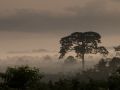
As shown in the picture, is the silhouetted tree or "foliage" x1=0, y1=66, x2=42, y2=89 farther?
the silhouetted tree

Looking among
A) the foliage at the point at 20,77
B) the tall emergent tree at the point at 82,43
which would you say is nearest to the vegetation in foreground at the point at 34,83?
the foliage at the point at 20,77

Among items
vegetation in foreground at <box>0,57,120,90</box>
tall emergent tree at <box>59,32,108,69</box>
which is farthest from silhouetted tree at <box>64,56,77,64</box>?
vegetation in foreground at <box>0,57,120,90</box>

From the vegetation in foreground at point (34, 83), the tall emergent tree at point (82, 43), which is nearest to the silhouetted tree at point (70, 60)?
the tall emergent tree at point (82, 43)

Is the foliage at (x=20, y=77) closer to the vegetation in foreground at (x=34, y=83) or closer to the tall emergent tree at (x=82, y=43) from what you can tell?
the vegetation in foreground at (x=34, y=83)

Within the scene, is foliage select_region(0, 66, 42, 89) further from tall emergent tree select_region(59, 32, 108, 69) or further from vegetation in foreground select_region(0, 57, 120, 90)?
tall emergent tree select_region(59, 32, 108, 69)

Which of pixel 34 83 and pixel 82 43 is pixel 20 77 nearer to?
pixel 34 83

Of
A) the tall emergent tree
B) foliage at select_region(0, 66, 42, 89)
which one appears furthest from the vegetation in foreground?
the tall emergent tree

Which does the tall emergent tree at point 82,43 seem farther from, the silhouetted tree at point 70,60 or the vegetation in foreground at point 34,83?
the vegetation in foreground at point 34,83

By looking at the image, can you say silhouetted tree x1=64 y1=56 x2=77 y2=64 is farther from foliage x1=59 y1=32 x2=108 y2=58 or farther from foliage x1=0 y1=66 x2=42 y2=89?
foliage x1=0 y1=66 x2=42 y2=89

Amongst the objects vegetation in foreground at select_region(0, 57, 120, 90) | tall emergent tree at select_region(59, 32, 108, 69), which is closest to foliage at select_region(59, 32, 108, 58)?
tall emergent tree at select_region(59, 32, 108, 69)

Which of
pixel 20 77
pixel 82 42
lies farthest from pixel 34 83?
pixel 82 42

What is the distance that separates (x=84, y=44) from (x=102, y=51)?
558 centimetres

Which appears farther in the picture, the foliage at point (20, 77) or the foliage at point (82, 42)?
the foliage at point (82, 42)

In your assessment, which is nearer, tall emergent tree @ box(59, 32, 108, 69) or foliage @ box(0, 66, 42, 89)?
foliage @ box(0, 66, 42, 89)
